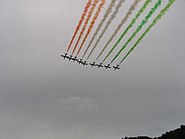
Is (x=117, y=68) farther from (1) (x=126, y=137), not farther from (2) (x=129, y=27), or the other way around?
(1) (x=126, y=137)

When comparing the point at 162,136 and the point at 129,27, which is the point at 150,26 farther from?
the point at 162,136

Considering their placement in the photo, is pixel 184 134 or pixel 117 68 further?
pixel 184 134

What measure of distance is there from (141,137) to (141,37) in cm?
9410

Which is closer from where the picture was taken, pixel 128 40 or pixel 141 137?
pixel 128 40

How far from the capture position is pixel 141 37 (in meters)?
38.4

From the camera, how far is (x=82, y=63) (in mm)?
63219

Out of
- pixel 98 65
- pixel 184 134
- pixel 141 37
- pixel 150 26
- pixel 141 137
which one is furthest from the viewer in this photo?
pixel 141 137

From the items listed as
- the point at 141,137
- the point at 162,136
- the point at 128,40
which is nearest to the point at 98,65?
the point at 128,40

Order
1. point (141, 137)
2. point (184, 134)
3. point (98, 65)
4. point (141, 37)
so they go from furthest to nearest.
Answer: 1. point (141, 137)
2. point (184, 134)
3. point (98, 65)
4. point (141, 37)

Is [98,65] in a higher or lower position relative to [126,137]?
lower

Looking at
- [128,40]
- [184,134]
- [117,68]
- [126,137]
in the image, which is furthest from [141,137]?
[128,40]

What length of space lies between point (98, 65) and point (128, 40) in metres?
22.2

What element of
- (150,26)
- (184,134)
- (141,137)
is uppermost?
(141,137)

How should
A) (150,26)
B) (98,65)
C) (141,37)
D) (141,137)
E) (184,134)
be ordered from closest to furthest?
(150,26)
(141,37)
(98,65)
(184,134)
(141,137)
